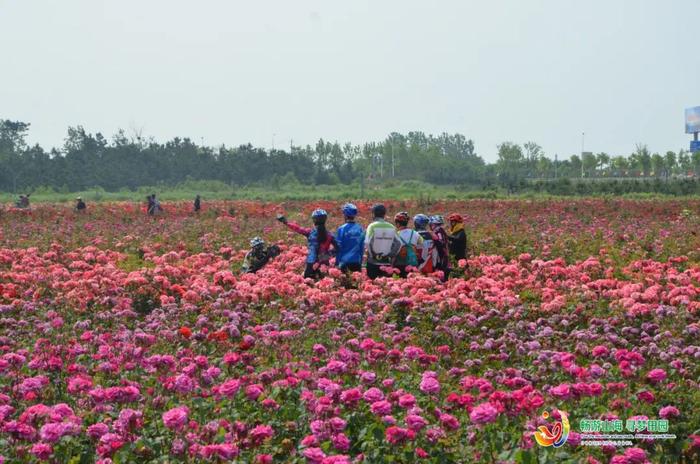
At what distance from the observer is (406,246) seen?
37.3 ft

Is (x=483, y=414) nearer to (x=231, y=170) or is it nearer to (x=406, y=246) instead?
(x=406, y=246)

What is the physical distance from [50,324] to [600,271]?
271 inches

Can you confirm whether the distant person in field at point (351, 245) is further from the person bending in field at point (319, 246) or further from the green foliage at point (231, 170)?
the green foliage at point (231, 170)

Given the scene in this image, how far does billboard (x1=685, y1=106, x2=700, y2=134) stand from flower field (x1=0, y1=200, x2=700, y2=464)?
68.8m

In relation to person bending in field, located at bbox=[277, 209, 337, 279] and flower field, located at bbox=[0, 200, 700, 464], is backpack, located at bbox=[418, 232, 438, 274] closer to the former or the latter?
flower field, located at bbox=[0, 200, 700, 464]

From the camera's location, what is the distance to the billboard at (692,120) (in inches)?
3024

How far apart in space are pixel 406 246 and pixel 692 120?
7222cm

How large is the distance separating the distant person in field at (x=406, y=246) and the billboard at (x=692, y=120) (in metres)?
71.4

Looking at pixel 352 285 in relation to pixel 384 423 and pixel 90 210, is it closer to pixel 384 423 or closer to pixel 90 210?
pixel 384 423

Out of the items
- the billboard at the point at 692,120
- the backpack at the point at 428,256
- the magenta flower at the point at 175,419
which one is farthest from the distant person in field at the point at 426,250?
the billboard at the point at 692,120

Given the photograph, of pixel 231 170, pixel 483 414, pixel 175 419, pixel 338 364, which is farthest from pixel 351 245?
pixel 231 170

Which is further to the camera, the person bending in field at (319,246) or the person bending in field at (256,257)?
the person bending in field at (256,257)

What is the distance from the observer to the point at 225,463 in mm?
4230

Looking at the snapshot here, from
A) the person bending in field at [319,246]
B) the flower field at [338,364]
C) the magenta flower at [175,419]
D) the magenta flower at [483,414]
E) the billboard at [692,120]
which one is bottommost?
the flower field at [338,364]
